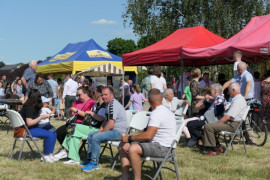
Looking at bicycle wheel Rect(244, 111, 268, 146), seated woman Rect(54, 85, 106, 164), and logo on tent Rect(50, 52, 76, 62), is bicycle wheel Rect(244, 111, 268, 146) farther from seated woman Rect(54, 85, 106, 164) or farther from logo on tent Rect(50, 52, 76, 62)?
logo on tent Rect(50, 52, 76, 62)

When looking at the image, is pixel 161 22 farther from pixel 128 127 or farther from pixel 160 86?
pixel 128 127

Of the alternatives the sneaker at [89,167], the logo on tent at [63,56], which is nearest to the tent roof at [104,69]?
the logo on tent at [63,56]

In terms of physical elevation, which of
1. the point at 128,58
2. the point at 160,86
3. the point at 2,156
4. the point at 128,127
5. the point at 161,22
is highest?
the point at 161,22

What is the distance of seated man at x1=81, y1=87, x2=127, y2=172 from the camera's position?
5391mm

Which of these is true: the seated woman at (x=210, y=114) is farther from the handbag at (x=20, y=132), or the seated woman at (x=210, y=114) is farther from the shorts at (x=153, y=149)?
the handbag at (x=20, y=132)

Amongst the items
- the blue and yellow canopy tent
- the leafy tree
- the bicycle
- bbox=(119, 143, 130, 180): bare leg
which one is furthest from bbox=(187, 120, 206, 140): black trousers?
the leafy tree

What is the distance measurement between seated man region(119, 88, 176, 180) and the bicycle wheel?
3.53m

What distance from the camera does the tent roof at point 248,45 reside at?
8.95 m

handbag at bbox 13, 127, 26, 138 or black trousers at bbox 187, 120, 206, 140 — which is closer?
handbag at bbox 13, 127, 26, 138

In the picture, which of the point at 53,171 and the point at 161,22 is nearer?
the point at 53,171

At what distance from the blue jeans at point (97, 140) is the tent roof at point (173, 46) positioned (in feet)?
19.9

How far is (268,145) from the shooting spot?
24.6 feet

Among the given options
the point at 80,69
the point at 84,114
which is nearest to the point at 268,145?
the point at 84,114

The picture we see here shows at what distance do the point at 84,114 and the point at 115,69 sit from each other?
1086 cm
